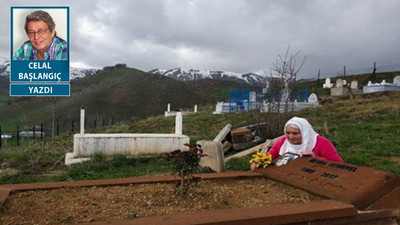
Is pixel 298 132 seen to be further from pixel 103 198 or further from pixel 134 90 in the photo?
pixel 134 90

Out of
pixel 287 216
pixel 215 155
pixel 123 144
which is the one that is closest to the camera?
pixel 287 216

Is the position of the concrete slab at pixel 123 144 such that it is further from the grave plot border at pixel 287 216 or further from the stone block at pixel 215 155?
the grave plot border at pixel 287 216

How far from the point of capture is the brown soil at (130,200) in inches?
89.7

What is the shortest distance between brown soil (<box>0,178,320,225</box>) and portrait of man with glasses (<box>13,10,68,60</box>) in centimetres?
364

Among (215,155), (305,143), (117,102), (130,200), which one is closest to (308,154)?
(305,143)

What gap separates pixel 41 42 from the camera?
6023 millimetres

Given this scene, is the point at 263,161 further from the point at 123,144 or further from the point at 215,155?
the point at 123,144

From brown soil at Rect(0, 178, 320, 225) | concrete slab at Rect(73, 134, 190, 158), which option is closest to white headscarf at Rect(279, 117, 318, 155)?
brown soil at Rect(0, 178, 320, 225)

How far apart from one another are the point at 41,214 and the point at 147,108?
5244cm

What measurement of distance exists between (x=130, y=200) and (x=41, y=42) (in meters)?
4.44

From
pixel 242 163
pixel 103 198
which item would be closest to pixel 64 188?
pixel 103 198

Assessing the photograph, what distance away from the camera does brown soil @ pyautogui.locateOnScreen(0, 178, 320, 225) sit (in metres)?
2.28

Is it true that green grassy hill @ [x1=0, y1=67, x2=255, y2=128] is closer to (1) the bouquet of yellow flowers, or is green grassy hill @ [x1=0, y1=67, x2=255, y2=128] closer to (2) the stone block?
(2) the stone block

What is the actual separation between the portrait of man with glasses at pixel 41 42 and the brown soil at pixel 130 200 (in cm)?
364
